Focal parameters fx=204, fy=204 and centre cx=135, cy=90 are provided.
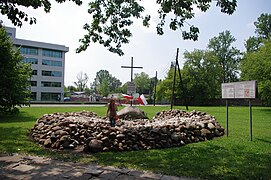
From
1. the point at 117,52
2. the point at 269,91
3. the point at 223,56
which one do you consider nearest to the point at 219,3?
the point at 117,52

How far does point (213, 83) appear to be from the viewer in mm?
47156

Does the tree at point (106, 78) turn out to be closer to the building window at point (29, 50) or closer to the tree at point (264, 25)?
the building window at point (29, 50)

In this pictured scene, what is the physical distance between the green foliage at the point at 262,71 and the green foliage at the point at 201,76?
16944mm

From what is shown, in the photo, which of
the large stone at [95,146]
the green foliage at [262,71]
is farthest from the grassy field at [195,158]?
the green foliage at [262,71]

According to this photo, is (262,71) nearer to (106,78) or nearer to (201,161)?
(201,161)

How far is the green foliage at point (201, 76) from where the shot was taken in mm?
46250

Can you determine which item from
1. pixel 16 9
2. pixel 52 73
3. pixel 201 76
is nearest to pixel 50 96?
pixel 52 73

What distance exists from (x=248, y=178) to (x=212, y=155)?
5.19 feet

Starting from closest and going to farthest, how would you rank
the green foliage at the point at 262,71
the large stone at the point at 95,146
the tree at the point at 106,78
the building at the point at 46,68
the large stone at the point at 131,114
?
the large stone at the point at 95,146
the large stone at the point at 131,114
the green foliage at the point at 262,71
the building at the point at 46,68
the tree at the point at 106,78

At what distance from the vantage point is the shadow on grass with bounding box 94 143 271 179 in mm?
4086

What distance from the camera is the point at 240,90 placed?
26.1ft

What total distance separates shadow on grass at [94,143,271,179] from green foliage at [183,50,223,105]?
4149 centimetres

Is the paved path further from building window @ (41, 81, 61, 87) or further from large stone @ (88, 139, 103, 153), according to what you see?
building window @ (41, 81, 61, 87)

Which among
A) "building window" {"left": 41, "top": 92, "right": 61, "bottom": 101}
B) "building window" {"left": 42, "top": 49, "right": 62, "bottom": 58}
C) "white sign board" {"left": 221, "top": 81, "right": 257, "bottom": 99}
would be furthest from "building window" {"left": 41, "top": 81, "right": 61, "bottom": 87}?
"white sign board" {"left": 221, "top": 81, "right": 257, "bottom": 99}
